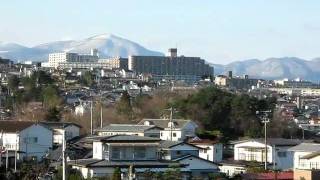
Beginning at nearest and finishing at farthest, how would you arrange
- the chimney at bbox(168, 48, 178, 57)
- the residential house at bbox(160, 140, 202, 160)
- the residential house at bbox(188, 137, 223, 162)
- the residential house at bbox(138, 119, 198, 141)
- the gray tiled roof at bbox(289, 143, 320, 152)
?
the residential house at bbox(160, 140, 202, 160)
the gray tiled roof at bbox(289, 143, 320, 152)
the residential house at bbox(188, 137, 223, 162)
the residential house at bbox(138, 119, 198, 141)
the chimney at bbox(168, 48, 178, 57)

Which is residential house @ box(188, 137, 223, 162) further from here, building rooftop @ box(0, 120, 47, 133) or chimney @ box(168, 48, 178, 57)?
chimney @ box(168, 48, 178, 57)

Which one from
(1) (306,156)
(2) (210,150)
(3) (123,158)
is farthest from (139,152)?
(2) (210,150)

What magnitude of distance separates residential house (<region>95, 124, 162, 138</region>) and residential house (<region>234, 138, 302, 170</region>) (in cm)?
447

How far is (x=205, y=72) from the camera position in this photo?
13525 centimetres

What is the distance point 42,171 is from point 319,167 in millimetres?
10096

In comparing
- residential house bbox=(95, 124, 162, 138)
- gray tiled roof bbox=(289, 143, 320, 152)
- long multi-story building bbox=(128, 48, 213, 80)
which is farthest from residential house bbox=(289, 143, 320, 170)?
long multi-story building bbox=(128, 48, 213, 80)

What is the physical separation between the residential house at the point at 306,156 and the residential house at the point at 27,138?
34.4 feet

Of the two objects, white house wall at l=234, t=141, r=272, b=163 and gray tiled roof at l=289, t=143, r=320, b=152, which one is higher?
gray tiled roof at l=289, t=143, r=320, b=152

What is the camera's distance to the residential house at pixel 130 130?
33.2 m

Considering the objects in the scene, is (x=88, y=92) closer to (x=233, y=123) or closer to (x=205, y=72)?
(x=233, y=123)

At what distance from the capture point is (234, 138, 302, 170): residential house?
31406mm

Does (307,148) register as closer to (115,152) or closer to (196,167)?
(196,167)

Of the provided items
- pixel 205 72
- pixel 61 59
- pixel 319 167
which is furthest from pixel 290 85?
pixel 319 167

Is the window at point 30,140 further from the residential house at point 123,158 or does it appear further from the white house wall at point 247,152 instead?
the white house wall at point 247,152
